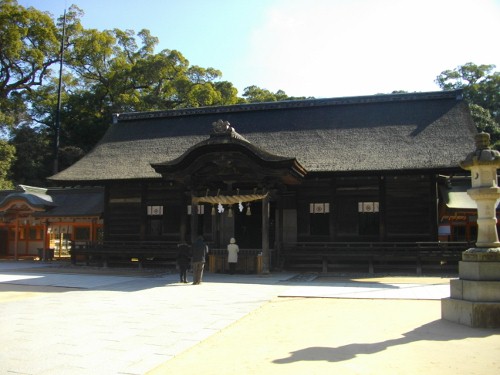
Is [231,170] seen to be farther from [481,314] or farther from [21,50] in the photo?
[21,50]

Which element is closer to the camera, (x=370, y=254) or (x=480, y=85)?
(x=370, y=254)

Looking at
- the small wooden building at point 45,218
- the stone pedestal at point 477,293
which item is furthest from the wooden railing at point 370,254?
the small wooden building at point 45,218

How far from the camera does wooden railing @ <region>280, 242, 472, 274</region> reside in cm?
1667

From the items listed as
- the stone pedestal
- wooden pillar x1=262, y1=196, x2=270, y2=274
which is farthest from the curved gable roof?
the stone pedestal

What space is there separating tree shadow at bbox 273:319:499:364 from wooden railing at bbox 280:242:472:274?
350 inches

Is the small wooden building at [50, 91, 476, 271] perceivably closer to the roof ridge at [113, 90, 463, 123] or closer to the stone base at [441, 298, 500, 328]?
the roof ridge at [113, 90, 463, 123]

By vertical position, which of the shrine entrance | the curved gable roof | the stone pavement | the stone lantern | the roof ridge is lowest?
the stone pavement

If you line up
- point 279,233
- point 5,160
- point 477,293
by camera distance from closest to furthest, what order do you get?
point 477,293
point 279,233
point 5,160

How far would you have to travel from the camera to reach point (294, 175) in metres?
16.8

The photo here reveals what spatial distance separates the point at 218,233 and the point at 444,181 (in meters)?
9.98

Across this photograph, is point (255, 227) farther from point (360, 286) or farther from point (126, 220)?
point (360, 286)

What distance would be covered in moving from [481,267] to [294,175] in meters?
9.20

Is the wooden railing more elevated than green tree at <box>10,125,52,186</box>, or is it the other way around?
green tree at <box>10,125,52,186</box>

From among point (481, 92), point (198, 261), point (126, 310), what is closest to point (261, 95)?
point (481, 92)
